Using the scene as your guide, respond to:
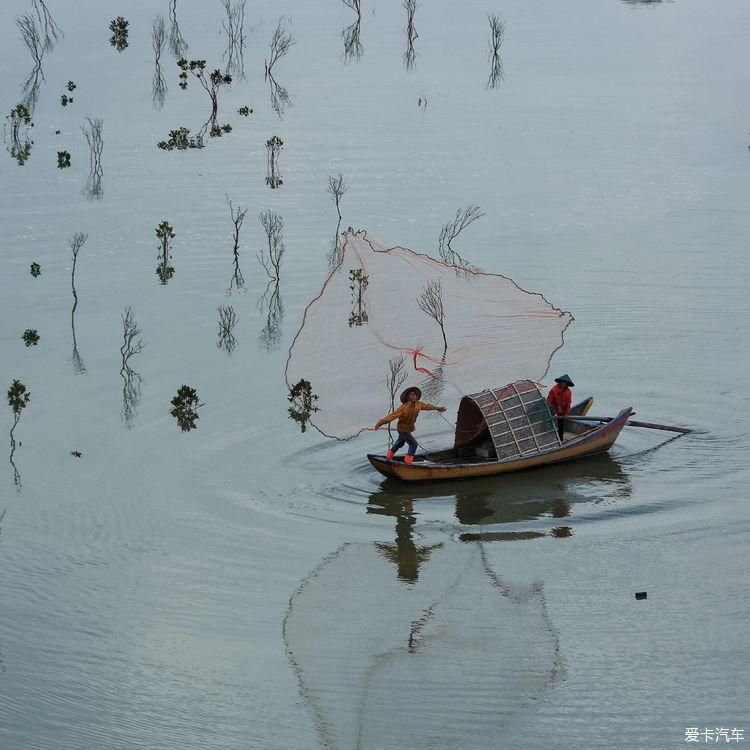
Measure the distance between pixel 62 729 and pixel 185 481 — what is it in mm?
4723

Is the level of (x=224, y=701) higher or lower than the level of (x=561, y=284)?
lower

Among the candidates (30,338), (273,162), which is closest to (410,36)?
(273,162)

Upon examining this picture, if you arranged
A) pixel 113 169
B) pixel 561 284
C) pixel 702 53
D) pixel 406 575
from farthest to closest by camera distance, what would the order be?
pixel 702 53 → pixel 113 169 → pixel 561 284 → pixel 406 575

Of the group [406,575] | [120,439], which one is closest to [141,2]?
[120,439]

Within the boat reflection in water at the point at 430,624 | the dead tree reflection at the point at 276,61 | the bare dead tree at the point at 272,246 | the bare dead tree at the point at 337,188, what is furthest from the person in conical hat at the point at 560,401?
the dead tree reflection at the point at 276,61

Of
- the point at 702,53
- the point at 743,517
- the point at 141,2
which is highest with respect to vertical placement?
the point at 141,2

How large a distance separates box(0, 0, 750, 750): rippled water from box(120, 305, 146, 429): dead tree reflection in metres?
0.13

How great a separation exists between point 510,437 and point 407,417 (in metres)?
1.28

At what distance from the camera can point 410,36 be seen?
30.6 m

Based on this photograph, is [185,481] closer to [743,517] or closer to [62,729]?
[62,729]

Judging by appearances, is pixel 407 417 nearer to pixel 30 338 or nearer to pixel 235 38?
pixel 30 338

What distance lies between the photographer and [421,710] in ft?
36.0

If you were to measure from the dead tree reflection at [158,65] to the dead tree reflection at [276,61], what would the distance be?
2068 mm

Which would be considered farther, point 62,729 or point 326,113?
point 326,113
